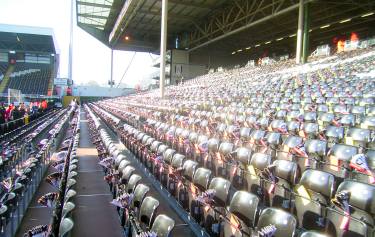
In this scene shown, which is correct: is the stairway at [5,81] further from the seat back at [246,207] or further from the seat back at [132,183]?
the seat back at [246,207]

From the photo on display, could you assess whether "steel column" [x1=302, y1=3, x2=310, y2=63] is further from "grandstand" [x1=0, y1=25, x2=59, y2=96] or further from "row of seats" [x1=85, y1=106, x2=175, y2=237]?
"grandstand" [x1=0, y1=25, x2=59, y2=96]

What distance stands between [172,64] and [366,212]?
129ft

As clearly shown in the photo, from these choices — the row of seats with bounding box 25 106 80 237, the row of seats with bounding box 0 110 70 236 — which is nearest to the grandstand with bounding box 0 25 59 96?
the row of seats with bounding box 0 110 70 236

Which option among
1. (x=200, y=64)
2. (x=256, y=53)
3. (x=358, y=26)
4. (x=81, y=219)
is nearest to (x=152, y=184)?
(x=81, y=219)

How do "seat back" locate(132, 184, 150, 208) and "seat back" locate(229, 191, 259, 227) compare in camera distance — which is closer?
"seat back" locate(229, 191, 259, 227)

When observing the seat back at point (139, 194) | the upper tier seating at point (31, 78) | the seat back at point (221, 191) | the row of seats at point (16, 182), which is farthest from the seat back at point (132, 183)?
the upper tier seating at point (31, 78)

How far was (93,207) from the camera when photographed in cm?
577

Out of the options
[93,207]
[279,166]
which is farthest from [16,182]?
[279,166]

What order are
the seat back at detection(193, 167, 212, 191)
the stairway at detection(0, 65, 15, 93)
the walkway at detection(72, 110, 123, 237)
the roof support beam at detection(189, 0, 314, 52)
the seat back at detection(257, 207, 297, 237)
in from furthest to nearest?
the stairway at detection(0, 65, 15, 93) → the roof support beam at detection(189, 0, 314, 52) → the walkway at detection(72, 110, 123, 237) → the seat back at detection(193, 167, 212, 191) → the seat back at detection(257, 207, 297, 237)

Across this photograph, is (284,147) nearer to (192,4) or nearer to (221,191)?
(221,191)

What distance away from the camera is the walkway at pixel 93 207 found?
482cm

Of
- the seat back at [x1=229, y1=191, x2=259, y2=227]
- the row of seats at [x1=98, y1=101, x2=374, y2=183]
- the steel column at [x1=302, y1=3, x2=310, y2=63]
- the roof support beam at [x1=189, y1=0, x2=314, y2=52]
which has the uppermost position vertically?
the roof support beam at [x1=189, y1=0, x2=314, y2=52]

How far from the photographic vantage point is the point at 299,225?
154 inches

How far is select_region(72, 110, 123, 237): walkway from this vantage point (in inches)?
190
